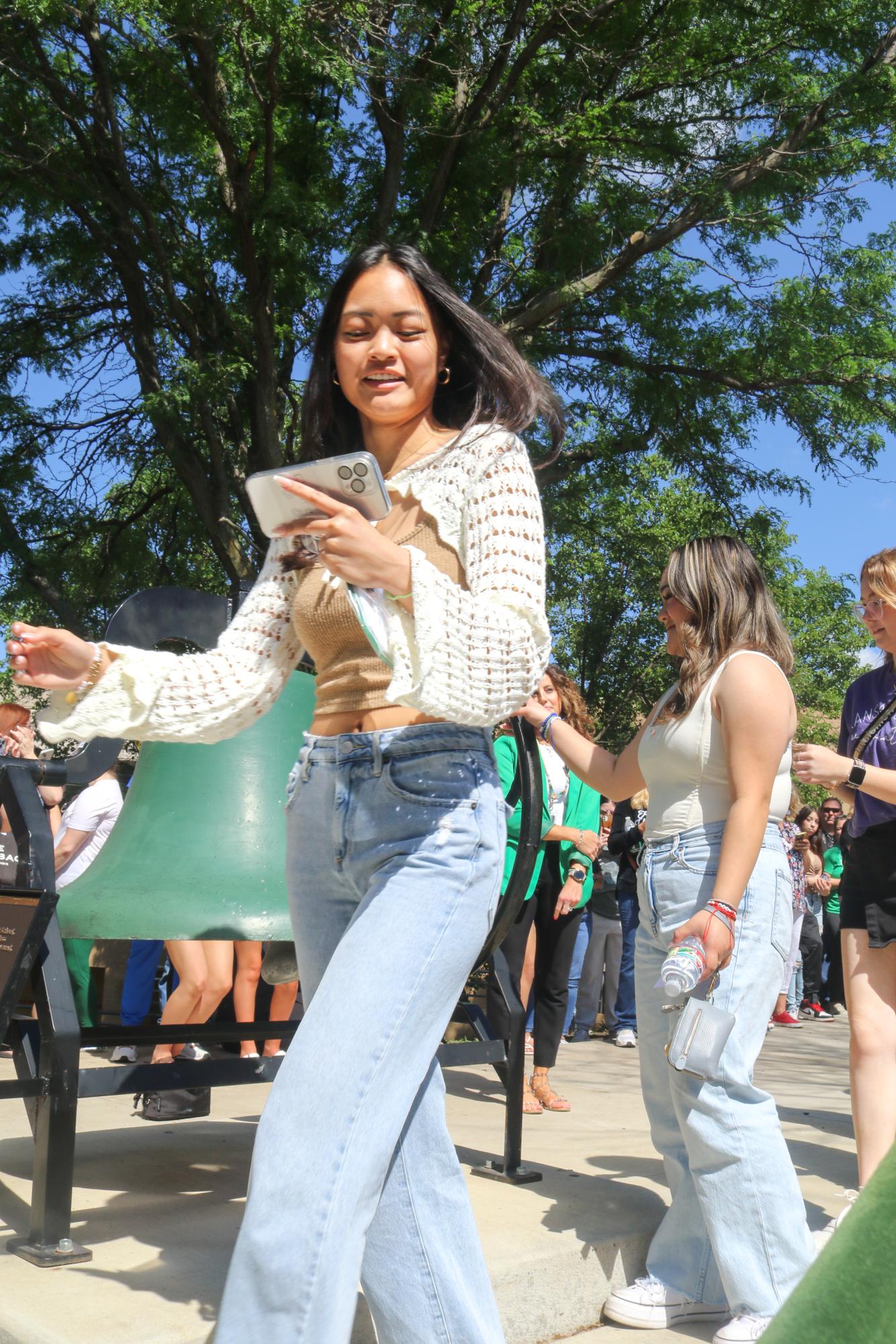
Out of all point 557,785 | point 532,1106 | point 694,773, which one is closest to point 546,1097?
point 532,1106

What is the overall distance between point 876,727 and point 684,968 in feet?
4.89

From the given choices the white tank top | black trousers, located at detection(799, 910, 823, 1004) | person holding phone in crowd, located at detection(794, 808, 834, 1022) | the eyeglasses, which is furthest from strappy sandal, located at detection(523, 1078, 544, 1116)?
black trousers, located at detection(799, 910, 823, 1004)

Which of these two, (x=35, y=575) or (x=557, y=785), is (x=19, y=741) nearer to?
(x=557, y=785)

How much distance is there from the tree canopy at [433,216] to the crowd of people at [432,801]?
6399 millimetres

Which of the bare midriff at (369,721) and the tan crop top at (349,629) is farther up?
the tan crop top at (349,629)

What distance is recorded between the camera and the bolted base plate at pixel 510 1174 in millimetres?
3311

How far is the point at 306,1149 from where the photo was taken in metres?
1.45

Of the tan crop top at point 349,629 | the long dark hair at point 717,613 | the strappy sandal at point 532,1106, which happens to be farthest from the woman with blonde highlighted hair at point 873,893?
the tan crop top at point 349,629

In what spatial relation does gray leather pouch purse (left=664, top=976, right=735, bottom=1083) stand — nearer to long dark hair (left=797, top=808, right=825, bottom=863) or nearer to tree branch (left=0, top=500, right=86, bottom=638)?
tree branch (left=0, top=500, right=86, bottom=638)

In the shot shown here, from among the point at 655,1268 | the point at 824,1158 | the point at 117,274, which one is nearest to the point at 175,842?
the point at 655,1268

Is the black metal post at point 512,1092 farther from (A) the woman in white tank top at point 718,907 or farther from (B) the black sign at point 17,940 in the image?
(B) the black sign at point 17,940

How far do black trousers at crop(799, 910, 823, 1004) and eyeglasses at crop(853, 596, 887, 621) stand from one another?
7.75m

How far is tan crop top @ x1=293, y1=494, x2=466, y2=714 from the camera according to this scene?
1.75m

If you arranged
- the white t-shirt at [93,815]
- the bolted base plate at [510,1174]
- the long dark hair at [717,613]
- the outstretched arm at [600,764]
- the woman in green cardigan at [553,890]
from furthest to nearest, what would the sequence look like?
the white t-shirt at [93,815]
the woman in green cardigan at [553,890]
the bolted base plate at [510,1174]
the outstretched arm at [600,764]
the long dark hair at [717,613]
